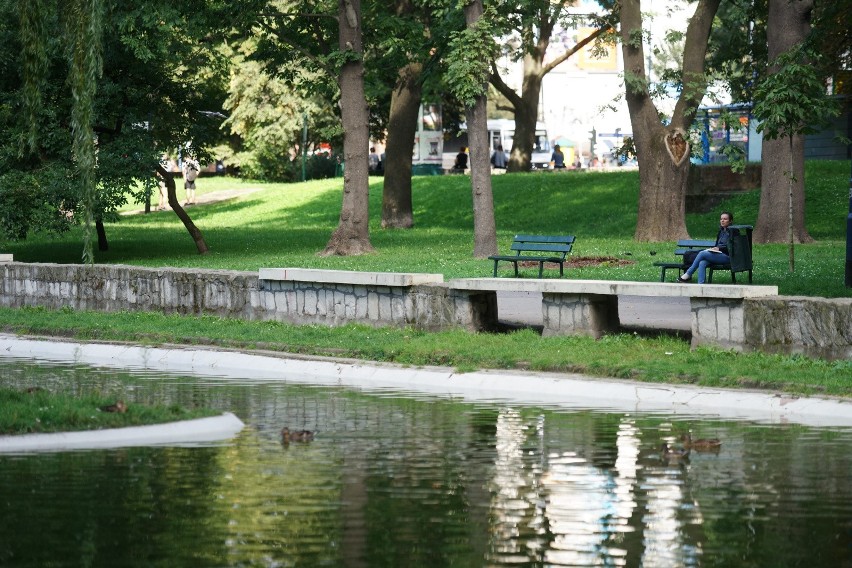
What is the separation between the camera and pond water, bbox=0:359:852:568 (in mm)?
8273

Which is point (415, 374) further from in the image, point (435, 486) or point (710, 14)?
point (710, 14)

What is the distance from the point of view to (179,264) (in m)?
33.8

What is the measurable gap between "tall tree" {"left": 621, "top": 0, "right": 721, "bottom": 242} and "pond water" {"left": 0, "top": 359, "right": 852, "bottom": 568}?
2103 centimetres

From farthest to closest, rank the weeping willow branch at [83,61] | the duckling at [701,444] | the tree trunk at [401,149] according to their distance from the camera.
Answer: the tree trunk at [401,149]
the weeping willow branch at [83,61]
the duckling at [701,444]

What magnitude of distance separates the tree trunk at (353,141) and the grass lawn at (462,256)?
2.25ft

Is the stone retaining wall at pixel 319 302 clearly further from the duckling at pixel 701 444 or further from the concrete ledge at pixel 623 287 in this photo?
the duckling at pixel 701 444

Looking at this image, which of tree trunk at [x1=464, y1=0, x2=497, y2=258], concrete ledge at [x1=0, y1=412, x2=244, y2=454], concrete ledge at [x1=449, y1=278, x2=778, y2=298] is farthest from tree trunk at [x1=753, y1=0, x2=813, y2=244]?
concrete ledge at [x1=0, y1=412, x2=244, y2=454]

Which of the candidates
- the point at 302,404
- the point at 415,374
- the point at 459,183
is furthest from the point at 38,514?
the point at 459,183

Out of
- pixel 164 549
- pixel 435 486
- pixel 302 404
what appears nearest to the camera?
pixel 164 549

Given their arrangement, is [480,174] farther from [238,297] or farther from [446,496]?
[446,496]

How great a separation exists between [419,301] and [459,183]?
3378 centimetres

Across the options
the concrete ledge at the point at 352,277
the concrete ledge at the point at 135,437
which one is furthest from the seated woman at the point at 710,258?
the concrete ledge at the point at 135,437

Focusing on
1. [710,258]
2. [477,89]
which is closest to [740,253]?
[710,258]

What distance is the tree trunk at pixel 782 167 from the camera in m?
30.8
